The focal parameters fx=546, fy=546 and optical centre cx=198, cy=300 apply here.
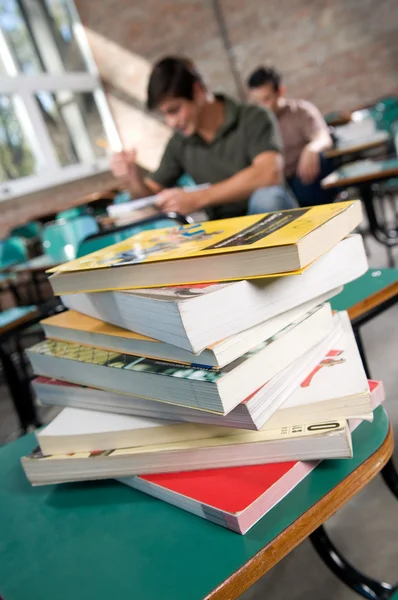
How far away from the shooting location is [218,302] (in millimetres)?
472

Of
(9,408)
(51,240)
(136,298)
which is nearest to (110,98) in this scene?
(51,240)

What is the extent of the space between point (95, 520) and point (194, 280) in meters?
0.27

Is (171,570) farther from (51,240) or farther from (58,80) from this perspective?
(58,80)

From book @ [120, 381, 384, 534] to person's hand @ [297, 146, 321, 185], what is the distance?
2902 millimetres

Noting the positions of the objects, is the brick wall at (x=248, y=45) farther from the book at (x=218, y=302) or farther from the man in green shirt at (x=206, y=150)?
the book at (x=218, y=302)

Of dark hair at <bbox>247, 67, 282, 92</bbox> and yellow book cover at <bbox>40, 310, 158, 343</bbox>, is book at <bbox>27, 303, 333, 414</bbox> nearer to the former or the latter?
yellow book cover at <bbox>40, 310, 158, 343</bbox>

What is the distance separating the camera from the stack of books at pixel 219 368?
1.56ft

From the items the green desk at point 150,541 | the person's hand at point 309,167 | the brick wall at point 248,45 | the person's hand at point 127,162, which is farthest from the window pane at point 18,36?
the green desk at point 150,541

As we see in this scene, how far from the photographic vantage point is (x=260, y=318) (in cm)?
50

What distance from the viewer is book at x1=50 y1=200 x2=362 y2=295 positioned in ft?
1.55

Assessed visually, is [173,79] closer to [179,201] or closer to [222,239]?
[179,201]

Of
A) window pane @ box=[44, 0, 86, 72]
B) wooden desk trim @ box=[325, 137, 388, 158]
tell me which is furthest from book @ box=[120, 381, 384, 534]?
window pane @ box=[44, 0, 86, 72]

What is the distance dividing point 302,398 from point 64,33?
27.9ft

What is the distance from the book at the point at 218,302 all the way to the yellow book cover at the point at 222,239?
0.11 ft
